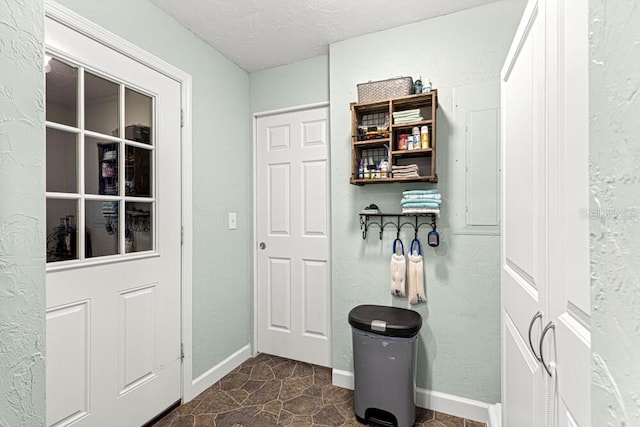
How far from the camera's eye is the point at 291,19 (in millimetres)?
1993

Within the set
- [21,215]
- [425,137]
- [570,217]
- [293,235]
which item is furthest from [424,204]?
[21,215]

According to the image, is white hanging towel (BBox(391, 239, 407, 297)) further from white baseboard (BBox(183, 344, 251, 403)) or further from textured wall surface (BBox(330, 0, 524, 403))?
white baseboard (BBox(183, 344, 251, 403))

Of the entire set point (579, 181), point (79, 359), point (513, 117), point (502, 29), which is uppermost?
point (502, 29)

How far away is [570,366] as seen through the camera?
61 centimetres

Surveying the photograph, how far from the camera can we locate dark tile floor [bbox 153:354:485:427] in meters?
1.84

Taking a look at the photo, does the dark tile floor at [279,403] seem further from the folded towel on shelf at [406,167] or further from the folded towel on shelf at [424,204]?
the folded towel on shelf at [406,167]

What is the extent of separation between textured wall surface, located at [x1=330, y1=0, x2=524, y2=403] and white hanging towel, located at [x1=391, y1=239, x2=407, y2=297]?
97 millimetres

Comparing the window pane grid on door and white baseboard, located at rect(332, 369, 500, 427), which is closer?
the window pane grid on door

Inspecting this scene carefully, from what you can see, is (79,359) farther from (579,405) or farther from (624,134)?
(624,134)

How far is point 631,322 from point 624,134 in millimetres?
191

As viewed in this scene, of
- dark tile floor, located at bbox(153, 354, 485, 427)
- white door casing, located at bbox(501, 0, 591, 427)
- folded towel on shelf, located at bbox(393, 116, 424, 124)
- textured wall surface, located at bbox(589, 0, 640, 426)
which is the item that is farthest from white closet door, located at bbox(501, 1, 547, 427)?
dark tile floor, located at bbox(153, 354, 485, 427)

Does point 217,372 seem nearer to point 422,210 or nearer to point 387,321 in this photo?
point 387,321

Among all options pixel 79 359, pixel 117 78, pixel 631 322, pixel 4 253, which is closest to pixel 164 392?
pixel 79 359

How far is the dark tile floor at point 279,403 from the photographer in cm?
184
